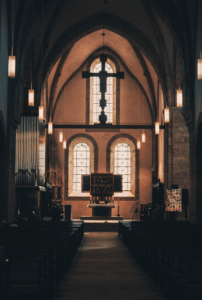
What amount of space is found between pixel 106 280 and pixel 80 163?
22.5m

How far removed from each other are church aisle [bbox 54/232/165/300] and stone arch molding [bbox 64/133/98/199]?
17841mm

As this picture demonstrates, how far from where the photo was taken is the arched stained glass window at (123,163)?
3014 cm

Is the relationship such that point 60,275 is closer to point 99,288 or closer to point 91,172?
point 99,288

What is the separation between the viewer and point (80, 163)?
99.1ft

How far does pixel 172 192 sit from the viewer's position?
792 inches

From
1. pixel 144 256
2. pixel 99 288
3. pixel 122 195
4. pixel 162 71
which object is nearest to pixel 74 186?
pixel 122 195

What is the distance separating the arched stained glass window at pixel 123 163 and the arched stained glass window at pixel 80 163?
1.96 metres

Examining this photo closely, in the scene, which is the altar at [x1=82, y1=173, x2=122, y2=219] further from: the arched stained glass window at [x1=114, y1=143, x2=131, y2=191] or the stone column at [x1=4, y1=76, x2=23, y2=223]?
the stone column at [x1=4, y1=76, x2=23, y2=223]

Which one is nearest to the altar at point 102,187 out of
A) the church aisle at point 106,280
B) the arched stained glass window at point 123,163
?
the arched stained glass window at point 123,163

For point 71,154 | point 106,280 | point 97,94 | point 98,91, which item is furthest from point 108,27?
point 106,280

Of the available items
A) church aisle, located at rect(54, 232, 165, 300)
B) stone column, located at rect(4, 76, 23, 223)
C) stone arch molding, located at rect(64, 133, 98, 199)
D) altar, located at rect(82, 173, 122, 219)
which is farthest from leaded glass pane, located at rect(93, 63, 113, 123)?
church aisle, located at rect(54, 232, 165, 300)

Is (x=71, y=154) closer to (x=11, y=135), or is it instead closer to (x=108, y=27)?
(x=108, y=27)

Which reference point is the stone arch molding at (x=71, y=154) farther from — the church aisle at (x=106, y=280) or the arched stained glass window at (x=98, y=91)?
the church aisle at (x=106, y=280)

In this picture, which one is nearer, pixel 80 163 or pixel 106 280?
pixel 106 280
